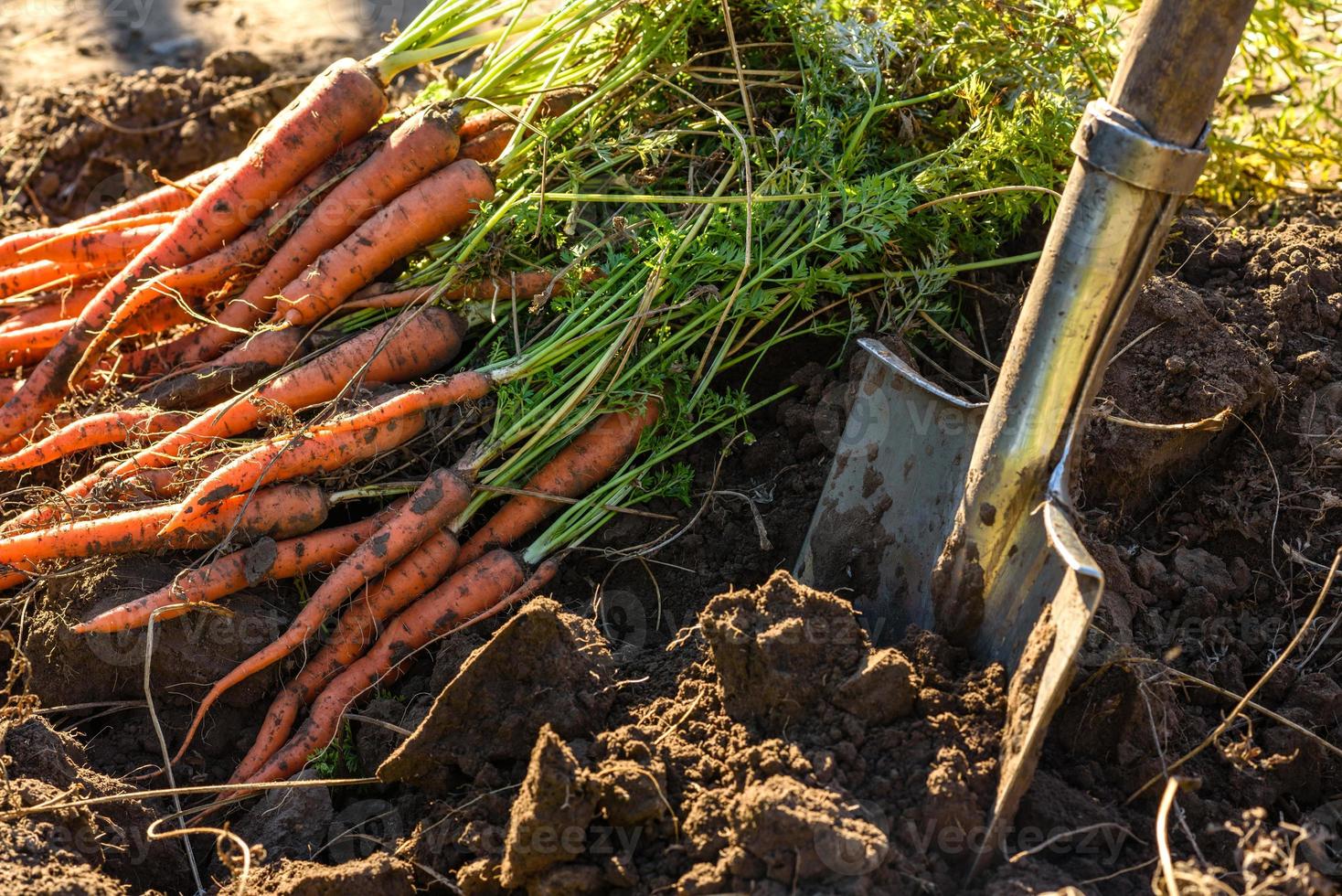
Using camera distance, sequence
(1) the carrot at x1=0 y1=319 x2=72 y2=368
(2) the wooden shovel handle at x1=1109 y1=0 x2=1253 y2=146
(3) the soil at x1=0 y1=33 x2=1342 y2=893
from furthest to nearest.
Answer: (1) the carrot at x1=0 y1=319 x2=72 y2=368, (3) the soil at x1=0 y1=33 x2=1342 y2=893, (2) the wooden shovel handle at x1=1109 y1=0 x2=1253 y2=146

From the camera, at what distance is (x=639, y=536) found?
2676mm

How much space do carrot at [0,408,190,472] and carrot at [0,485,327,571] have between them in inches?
10.2

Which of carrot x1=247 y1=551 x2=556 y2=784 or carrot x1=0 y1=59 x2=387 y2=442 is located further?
carrot x1=0 y1=59 x2=387 y2=442

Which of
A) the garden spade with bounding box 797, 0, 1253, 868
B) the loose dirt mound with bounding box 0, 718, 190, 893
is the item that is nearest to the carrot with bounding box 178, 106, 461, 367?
the loose dirt mound with bounding box 0, 718, 190, 893

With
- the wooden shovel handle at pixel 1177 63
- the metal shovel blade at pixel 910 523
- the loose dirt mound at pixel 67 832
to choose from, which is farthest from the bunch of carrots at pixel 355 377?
the wooden shovel handle at pixel 1177 63

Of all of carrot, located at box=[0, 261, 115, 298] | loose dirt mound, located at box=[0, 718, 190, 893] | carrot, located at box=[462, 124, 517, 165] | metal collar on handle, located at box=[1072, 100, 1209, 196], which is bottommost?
loose dirt mound, located at box=[0, 718, 190, 893]

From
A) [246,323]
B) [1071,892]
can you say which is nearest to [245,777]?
[246,323]

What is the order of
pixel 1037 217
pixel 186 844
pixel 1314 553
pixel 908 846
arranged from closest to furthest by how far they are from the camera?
pixel 908 846 → pixel 186 844 → pixel 1314 553 → pixel 1037 217

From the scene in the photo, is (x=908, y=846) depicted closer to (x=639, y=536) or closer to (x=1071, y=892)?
(x=1071, y=892)

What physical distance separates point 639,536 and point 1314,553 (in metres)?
1.51

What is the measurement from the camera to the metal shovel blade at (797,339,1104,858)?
1.98m

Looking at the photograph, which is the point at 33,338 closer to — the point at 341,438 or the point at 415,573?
the point at 341,438

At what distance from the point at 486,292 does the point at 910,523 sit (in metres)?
1.24

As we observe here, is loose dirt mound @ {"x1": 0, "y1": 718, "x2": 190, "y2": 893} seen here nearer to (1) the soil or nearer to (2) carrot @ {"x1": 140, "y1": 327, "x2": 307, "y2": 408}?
(1) the soil
